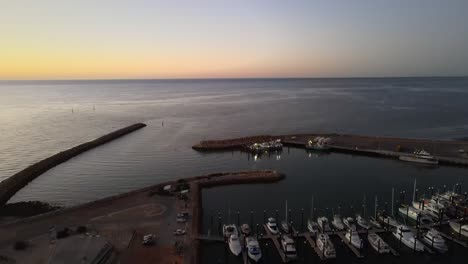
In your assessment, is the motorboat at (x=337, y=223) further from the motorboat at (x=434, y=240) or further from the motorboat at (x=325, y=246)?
the motorboat at (x=434, y=240)

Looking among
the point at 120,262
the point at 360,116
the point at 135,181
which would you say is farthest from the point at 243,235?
the point at 360,116

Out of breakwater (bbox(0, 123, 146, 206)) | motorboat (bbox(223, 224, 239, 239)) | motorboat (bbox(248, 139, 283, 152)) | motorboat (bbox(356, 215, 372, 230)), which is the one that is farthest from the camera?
motorboat (bbox(248, 139, 283, 152))

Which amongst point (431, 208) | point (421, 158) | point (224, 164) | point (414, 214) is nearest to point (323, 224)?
point (414, 214)

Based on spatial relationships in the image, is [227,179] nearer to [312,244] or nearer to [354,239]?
[312,244]

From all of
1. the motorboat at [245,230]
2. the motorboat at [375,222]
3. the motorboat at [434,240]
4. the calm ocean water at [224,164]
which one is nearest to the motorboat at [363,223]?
the motorboat at [375,222]

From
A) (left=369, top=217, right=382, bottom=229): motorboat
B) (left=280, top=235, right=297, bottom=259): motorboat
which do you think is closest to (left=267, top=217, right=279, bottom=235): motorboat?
(left=280, top=235, right=297, bottom=259): motorboat

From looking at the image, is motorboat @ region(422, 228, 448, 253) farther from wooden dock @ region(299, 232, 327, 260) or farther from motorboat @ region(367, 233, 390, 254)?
wooden dock @ region(299, 232, 327, 260)
